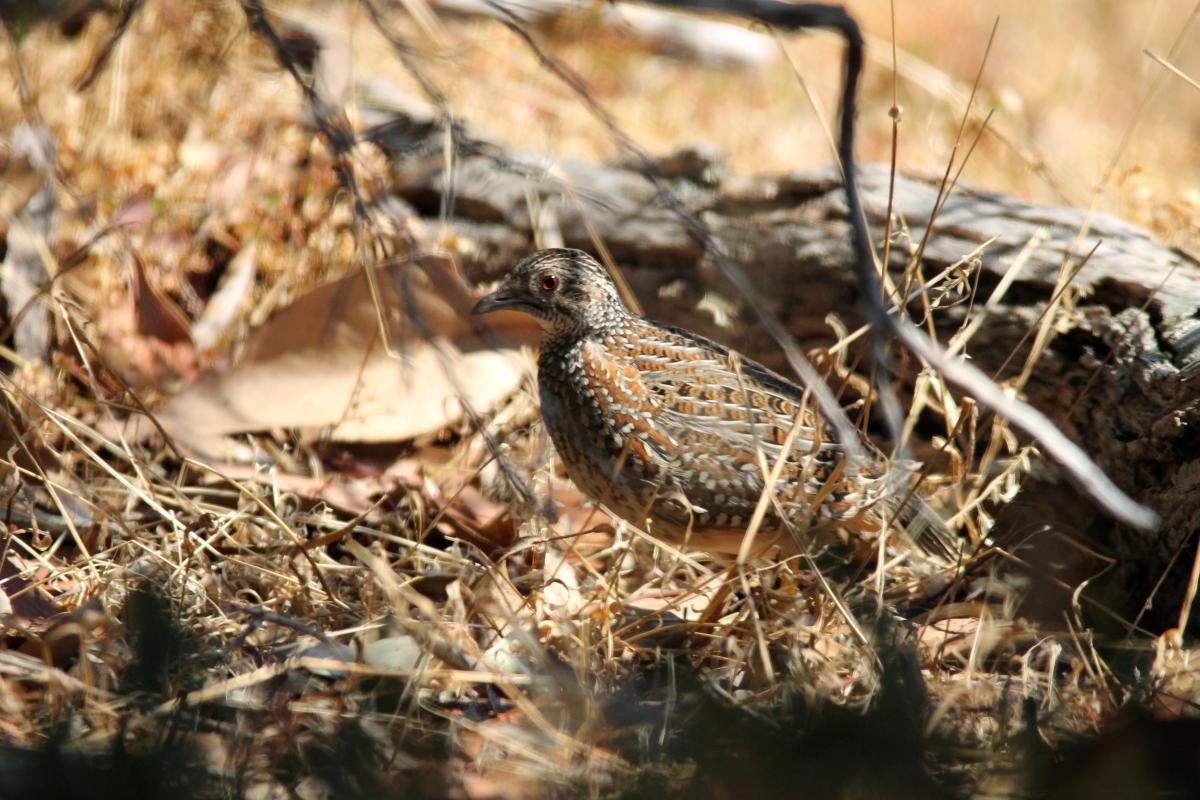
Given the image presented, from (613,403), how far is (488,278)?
169 centimetres

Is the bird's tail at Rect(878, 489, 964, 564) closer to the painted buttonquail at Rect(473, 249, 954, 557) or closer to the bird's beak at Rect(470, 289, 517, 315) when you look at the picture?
the painted buttonquail at Rect(473, 249, 954, 557)

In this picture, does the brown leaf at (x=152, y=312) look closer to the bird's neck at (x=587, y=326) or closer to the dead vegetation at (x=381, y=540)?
the dead vegetation at (x=381, y=540)

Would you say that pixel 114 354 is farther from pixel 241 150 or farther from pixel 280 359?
pixel 241 150

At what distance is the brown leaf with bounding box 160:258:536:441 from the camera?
4637 mm

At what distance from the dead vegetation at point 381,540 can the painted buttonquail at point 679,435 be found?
202 mm

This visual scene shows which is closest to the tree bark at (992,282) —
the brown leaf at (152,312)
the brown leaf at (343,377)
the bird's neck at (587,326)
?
the bird's neck at (587,326)

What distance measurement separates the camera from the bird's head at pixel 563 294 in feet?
13.5

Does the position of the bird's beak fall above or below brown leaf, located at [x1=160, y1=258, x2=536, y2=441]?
above

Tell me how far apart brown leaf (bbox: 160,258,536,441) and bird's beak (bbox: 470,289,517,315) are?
41 cm

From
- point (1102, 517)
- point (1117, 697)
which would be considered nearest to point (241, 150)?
point (1102, 517)

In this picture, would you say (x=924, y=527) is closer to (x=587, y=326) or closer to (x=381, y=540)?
(x=587, y=326)

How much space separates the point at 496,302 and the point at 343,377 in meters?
0.90

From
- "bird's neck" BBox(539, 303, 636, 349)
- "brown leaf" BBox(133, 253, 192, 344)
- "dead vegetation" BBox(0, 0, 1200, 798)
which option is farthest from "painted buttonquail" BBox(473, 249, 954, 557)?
"brown leaf" BBox(133, 253, 192, 344)

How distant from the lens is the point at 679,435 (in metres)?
3.81
